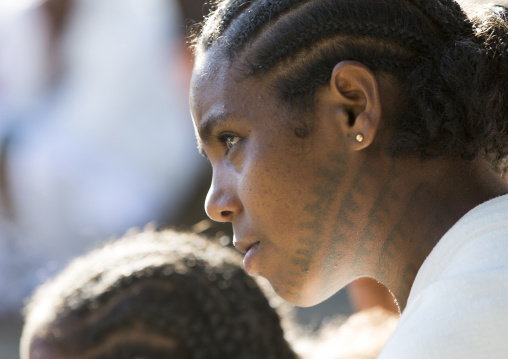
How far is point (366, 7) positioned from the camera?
1.67 metres

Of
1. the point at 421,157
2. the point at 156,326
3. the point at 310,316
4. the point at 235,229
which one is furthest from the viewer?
the point at 310,316

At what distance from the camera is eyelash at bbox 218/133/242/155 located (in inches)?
67.4

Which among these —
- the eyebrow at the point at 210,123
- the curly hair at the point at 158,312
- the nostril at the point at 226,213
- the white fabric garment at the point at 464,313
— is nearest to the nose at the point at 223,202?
the nostril at the point at 226,213

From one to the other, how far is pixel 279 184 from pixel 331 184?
119 mm

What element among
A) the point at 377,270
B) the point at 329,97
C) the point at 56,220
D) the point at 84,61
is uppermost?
the point at 84,61

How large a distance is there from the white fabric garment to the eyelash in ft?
1.95

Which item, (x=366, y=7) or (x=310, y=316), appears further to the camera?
(x=310, y=316)

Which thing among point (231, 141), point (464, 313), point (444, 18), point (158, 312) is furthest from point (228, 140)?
point (158, 312)

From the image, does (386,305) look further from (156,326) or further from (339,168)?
(339,168)

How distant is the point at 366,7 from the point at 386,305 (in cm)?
251

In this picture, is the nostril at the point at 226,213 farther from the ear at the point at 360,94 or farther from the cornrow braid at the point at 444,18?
the cornrow braid at the point at 444,18

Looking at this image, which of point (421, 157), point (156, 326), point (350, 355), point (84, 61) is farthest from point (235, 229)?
point (84, 61)

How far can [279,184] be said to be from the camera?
166 centimetres

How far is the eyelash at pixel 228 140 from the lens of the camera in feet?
5.62
